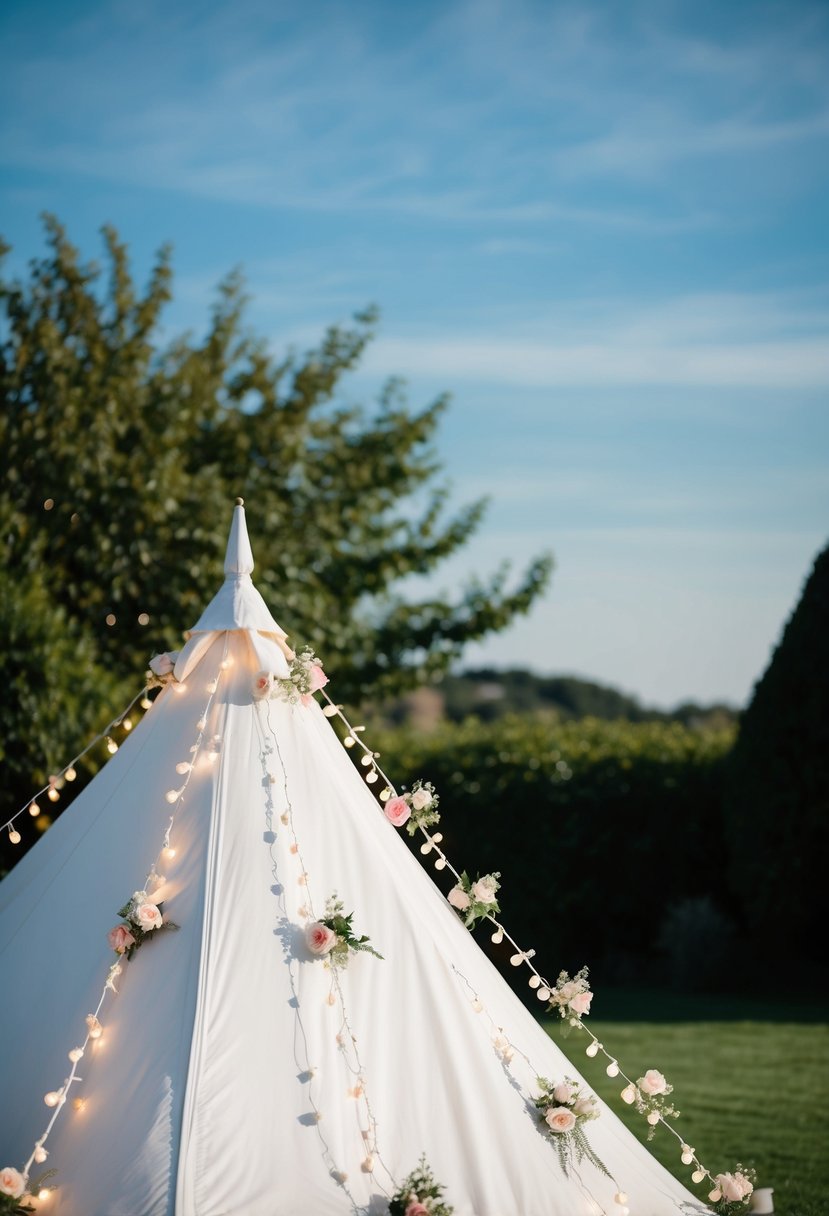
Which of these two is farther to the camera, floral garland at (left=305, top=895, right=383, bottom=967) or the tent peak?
the tent peak

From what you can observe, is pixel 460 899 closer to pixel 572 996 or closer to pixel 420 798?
pixel 420 798

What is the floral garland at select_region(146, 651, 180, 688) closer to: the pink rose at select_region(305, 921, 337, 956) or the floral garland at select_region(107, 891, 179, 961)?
the floral garland at select_region(107, 891, 179, 961)

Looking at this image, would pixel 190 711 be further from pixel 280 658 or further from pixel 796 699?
pixel 796 699

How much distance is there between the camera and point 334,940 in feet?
14.0

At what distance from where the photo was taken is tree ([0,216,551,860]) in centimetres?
1023

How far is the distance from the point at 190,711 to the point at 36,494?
5.83 meters

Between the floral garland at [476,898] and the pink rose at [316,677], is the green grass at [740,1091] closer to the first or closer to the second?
the floral garland at [476,898]

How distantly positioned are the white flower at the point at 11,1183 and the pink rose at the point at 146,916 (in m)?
0.89

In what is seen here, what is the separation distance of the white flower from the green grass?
3396 mm

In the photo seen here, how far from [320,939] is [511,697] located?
34239 mm

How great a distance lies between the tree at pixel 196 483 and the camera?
10.2 m

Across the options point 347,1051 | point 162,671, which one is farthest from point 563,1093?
point 162,671

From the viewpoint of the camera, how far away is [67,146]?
12.6m

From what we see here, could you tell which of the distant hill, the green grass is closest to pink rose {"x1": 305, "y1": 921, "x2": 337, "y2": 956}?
the green grass
